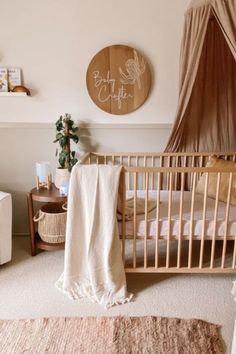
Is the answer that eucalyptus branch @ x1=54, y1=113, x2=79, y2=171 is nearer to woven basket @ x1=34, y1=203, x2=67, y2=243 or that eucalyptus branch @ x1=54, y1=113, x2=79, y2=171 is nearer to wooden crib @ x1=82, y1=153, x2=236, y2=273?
wooden crib @ x1=82, y1=153, x2=236, y2=273

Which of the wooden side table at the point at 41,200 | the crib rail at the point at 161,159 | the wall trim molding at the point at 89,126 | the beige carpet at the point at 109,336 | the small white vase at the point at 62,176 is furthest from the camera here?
the wall trim molding at the point at 89,126

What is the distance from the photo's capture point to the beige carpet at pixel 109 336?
5.52 ft

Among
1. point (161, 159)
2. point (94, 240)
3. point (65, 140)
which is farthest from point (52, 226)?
point (161, 159)

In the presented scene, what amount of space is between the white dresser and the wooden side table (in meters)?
0.18

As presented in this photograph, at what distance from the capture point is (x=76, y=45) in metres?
2.77

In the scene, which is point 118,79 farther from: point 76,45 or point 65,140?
point 65,140

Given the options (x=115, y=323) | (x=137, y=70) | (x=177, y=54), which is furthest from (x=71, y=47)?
(x=115, y=323)

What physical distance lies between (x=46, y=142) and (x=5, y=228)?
3.02 ft

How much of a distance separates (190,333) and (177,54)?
2.23 metres

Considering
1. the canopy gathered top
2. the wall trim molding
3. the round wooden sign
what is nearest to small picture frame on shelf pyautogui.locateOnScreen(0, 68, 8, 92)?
the wall trim molding

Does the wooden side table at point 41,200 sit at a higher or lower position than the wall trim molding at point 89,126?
lower

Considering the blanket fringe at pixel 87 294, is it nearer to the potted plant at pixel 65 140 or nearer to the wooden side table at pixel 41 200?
the wooden side table at pixel 41 200

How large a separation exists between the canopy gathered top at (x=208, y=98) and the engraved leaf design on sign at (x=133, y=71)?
0.46m

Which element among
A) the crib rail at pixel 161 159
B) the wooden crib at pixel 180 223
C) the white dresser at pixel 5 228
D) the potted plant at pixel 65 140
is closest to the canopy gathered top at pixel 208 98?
the crib rail at pixel 161 159
